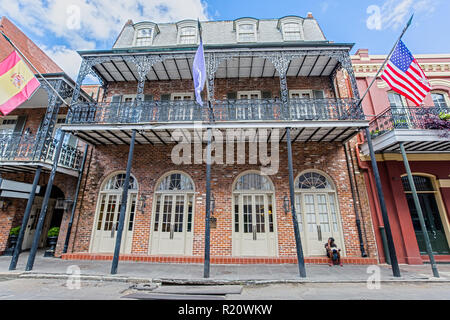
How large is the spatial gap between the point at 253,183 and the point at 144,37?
9.04 meters

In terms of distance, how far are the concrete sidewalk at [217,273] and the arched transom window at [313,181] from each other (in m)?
2.89

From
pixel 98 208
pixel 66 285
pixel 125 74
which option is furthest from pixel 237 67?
pixel 66 285

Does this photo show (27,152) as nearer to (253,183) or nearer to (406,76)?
(253,183)

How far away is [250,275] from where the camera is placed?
5.72 m

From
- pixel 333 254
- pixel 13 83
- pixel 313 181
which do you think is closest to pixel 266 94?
pixel 313 181

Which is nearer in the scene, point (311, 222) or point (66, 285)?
point (66, 285)

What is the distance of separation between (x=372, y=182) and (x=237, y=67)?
7.48 metres

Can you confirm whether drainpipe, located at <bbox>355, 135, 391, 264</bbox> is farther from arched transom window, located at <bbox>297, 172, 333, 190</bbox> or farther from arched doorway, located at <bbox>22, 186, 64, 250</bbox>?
arched doorway, located at <bbox>22, 186, 64, 250</bbox>

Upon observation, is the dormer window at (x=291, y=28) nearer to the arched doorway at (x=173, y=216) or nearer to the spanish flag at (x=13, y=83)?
the arched doorway at (x=173, y=216)

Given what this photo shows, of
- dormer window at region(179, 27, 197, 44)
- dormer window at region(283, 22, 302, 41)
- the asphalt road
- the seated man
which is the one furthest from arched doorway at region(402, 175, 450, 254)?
dormer window at region(179, 27, 197, 44)

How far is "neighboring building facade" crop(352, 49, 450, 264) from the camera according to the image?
728cm

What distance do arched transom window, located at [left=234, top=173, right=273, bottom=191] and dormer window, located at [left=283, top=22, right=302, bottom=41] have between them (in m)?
6.79

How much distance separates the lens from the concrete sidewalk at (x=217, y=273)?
5.33 metres
